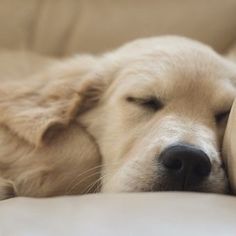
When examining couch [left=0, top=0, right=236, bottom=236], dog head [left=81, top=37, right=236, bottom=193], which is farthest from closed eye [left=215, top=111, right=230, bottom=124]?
couch [left=0, top=0, right=236, bottom=236]

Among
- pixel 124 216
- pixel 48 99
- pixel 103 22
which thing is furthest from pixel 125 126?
pixel 103 22

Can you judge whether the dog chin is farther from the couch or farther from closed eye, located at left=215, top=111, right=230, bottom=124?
the couch

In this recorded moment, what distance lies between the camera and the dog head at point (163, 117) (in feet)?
3.86

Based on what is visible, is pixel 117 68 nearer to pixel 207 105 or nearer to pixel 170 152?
pixel 207 105

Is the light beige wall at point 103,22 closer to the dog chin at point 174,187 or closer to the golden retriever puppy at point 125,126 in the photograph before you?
the golden retriever puppy at point 125,126

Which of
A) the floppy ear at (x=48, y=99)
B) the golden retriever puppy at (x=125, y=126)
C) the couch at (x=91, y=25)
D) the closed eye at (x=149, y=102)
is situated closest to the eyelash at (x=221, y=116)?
the golden retriever puppy at (x=125, y=126)

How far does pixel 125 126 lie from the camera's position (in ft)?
4.65

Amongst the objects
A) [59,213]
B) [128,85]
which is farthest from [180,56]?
[59,213]

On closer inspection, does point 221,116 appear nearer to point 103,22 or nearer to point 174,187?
point 174,187

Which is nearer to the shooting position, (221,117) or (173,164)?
(173,164)

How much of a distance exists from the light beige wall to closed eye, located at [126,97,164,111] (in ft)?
2.24

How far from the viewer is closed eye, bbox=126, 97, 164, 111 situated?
140cm

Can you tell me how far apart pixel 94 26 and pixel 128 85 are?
0.71m

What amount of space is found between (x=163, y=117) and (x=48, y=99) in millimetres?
346
